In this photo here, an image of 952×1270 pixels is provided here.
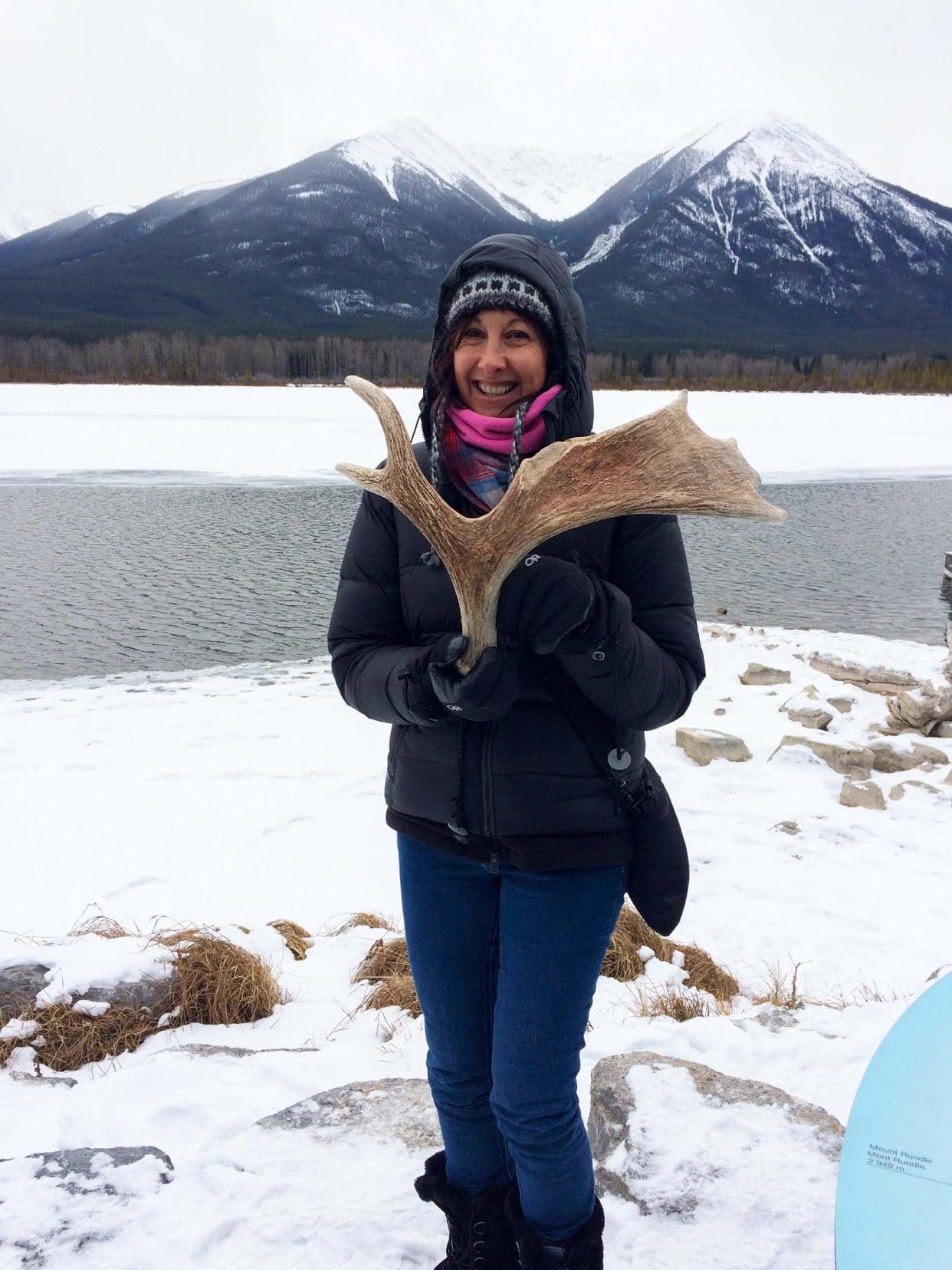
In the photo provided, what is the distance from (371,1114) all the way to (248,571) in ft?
29.3

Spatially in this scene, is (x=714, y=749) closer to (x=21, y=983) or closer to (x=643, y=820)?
(x=21, y=983)

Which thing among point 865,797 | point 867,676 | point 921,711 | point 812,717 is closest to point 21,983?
point 865,797

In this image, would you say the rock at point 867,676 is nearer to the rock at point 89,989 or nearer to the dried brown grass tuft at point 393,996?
the dried brown grass tuft at point 393,996

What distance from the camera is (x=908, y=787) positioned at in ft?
15.2

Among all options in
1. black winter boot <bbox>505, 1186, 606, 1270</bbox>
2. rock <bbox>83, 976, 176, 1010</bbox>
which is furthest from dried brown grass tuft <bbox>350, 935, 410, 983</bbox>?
black winter boot <bbox>505, 1186, 606, 1270</bbox>

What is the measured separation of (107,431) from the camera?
23.4 metres

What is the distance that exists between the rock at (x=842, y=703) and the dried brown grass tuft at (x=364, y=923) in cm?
365

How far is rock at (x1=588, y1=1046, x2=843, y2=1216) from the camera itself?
178 centimetres

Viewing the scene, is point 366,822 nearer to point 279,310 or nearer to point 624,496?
point 624,496

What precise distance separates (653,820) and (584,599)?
39 cm

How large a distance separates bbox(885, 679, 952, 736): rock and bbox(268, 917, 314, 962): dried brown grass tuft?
3.92 m

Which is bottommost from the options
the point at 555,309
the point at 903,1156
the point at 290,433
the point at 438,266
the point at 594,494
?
the point at 903,1156

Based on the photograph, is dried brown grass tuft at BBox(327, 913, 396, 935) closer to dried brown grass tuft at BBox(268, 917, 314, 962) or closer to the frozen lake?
dried brown grass tuft at BBox(268, 917, 314, 962)

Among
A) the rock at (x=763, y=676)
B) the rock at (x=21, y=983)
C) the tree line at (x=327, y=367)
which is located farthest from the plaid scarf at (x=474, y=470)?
the tree line at (x=327, y=367)
